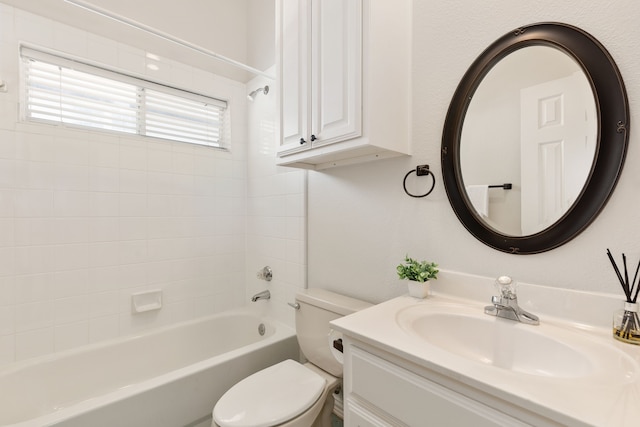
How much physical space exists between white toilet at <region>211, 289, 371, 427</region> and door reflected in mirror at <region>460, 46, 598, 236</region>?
2.44ft

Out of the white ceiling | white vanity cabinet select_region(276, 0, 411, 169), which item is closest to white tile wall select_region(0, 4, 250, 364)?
the white ceiling

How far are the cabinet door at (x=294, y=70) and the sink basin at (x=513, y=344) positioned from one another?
2.99 ft

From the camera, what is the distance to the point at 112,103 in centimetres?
184

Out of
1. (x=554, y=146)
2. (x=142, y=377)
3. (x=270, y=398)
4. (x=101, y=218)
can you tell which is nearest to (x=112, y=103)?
(x=101, y=218)

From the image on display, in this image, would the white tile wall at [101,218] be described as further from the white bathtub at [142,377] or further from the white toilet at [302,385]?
the white toilet at [302,385]

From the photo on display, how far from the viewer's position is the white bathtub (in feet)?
3.99

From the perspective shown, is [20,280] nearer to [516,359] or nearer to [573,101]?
[516,359]

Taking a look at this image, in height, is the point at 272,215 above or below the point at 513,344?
above

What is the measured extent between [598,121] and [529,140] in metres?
0.17

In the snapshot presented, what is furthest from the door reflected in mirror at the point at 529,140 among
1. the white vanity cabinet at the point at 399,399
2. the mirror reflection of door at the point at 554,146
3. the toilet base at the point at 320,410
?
the toilet base at the point at 320,410

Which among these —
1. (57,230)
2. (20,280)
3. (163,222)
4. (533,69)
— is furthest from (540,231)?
(20,280)

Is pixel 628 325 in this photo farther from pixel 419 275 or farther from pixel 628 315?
pixel 419 275

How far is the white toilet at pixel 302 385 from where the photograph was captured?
1092mm

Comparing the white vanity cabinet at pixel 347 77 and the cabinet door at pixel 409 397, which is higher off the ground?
the white vanity cabinet at pixel 347 77
